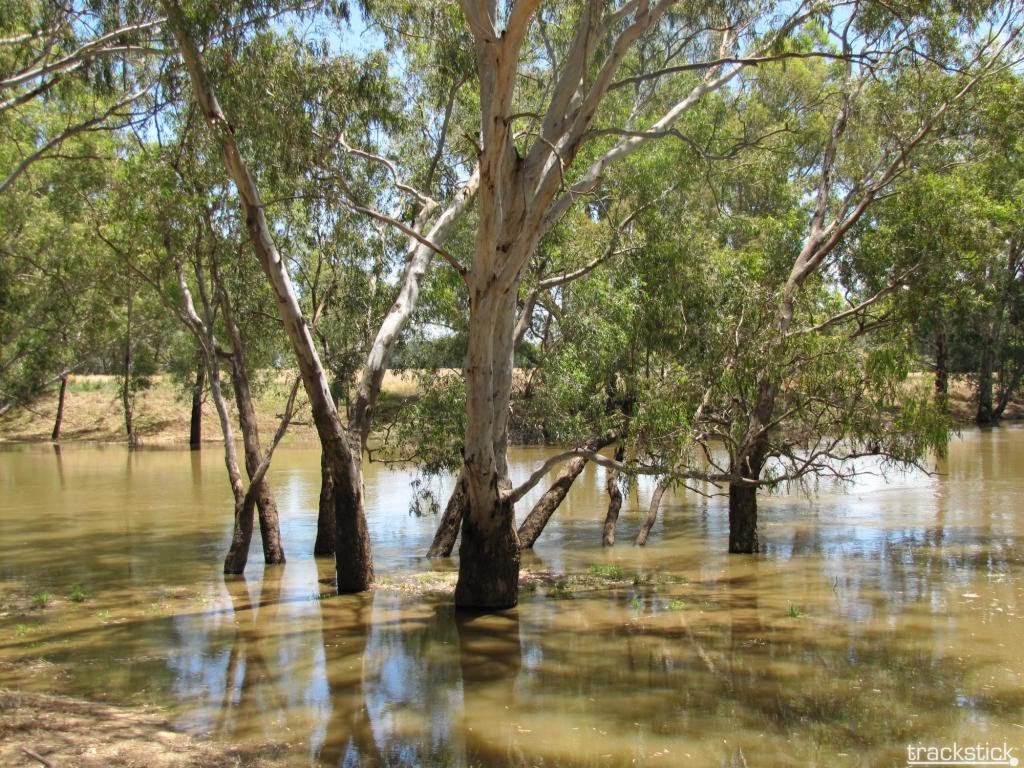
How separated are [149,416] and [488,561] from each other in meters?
26.2

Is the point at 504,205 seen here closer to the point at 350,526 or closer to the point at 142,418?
the point at 350,526

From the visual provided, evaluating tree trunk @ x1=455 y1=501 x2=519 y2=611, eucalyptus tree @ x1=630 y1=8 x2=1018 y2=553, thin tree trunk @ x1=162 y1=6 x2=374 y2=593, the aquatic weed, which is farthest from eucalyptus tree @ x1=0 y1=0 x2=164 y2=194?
eucalyptus tree @ x1=630 y1=8 x2=1018 y2=553

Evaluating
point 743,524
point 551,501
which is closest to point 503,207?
point 551,501

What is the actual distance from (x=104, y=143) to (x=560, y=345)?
26.4ft

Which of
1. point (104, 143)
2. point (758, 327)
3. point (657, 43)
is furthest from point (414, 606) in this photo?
point (104, 143)

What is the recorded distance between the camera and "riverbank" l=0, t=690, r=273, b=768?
4559mm

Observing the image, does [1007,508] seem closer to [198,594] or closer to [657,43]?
[657,43]

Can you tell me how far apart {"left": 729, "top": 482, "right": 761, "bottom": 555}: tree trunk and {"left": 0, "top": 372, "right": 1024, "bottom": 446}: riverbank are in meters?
18.2

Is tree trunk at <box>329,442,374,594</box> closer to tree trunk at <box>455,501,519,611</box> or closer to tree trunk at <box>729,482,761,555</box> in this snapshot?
tree trunk at <box>455,501,519,611</box>

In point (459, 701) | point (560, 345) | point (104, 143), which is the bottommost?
point (459, 701)

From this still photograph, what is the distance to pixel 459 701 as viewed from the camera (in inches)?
233

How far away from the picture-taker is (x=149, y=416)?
103 feet

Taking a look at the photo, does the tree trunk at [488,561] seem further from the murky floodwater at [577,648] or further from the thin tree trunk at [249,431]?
the thin tree trunk at [249,431]

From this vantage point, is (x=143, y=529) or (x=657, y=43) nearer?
(x=657, y=43)
